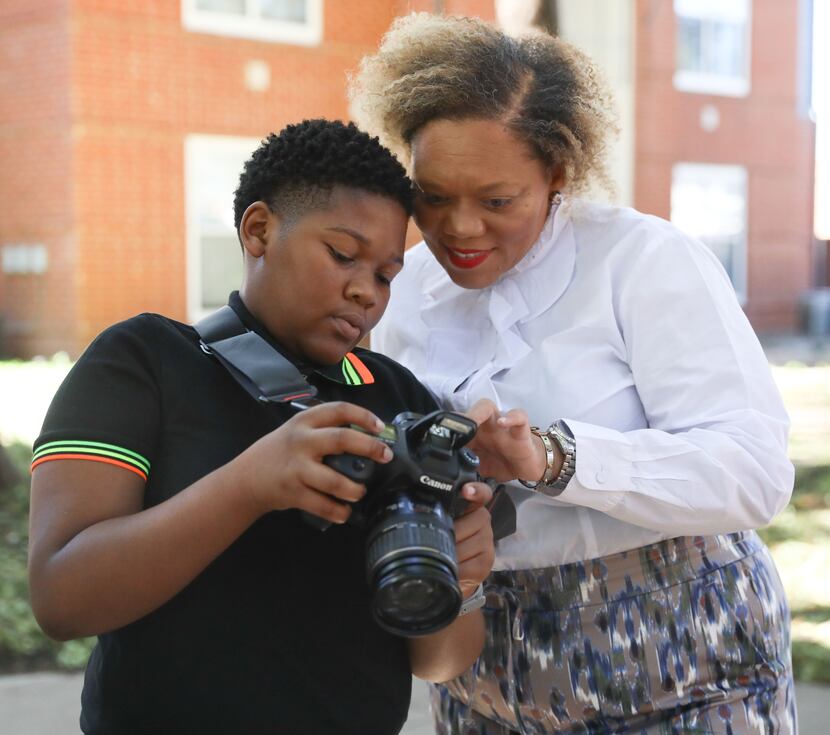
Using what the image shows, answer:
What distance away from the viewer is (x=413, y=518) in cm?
140

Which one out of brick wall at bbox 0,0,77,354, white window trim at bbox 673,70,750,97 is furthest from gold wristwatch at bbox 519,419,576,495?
white window trim at bbox 673,70,750,97

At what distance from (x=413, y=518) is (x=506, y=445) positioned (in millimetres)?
351

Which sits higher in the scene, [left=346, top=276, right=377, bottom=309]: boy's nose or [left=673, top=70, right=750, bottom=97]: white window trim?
[left=673, top=70, right=750, bottom=97]: white window trim

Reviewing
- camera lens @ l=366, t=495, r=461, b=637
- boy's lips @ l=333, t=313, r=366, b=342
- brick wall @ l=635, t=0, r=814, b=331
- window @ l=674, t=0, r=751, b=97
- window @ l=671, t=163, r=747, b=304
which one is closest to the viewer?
camera lens @ l=366, t=495, r=461, b=637

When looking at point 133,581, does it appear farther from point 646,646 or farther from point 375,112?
point 375,112

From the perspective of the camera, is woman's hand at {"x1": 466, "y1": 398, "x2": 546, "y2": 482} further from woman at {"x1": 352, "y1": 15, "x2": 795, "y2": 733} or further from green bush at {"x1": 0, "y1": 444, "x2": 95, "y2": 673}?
green bush at {"x1": 0, "y1": 444, "x2": 95, "y2": 673}

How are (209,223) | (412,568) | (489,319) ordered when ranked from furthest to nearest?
(209,223), (489,319), (412,568)

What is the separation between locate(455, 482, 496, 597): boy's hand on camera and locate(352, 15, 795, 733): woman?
0.47 ft

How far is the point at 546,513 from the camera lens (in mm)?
A: 1947

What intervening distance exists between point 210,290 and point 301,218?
9812 millimetres

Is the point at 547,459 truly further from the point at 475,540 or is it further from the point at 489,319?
the point at 489,319

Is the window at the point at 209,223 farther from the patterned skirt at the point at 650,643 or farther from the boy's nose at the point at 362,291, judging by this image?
the boy's nose at the point at 362,291

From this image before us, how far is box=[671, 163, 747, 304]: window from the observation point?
1467 centimetres

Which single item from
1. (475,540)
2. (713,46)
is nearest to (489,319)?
(475,540)
